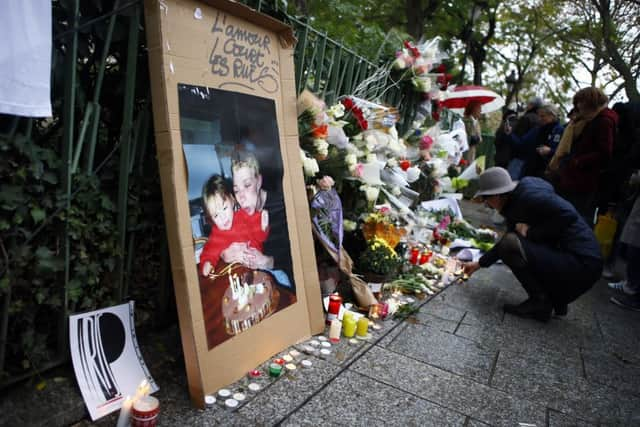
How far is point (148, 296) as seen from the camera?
8.11 ft

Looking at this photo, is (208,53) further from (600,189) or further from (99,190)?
(600,189)

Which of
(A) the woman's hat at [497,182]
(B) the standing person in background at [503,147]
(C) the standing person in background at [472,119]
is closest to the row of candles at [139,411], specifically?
(A) the woman's hat at [497,182]

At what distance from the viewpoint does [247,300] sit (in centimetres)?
235

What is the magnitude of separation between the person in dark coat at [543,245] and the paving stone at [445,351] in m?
0.92

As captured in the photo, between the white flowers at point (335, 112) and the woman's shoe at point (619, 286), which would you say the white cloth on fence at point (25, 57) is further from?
the woman's shoe at point (619, 286)

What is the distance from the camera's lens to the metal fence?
68.1 inches

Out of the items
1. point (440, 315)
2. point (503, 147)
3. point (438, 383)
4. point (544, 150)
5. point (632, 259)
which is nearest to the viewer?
point (438, 383)

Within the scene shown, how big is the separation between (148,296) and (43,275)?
2.35ft

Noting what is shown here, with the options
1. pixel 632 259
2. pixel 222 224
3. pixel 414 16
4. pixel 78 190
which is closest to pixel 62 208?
pixel 78 190

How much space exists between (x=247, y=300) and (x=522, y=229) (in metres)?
2.45

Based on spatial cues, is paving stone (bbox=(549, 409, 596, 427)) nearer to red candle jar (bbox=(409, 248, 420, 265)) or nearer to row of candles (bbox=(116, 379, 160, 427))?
row of candles (bbox=(116, 379, 160, 427))

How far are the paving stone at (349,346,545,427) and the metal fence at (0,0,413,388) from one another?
1.32 metres

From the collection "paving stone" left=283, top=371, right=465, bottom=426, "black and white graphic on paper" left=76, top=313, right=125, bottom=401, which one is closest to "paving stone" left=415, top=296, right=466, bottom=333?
"paving stone" left=283, top=371, right=465, bottom=426

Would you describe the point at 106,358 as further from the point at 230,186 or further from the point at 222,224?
the point at 230,186
